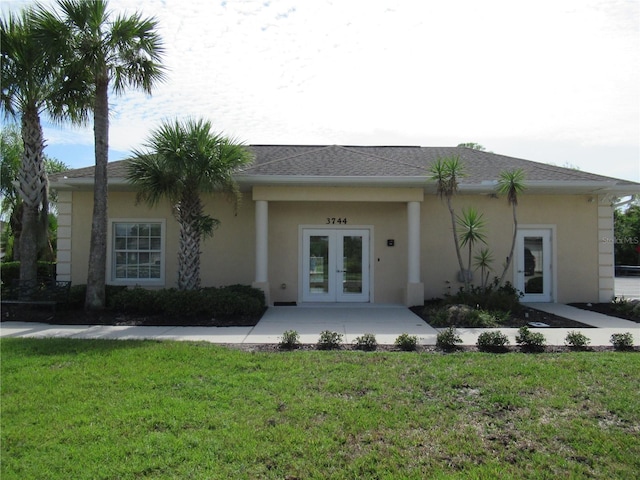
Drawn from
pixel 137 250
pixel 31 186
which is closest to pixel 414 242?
pixel 137 250

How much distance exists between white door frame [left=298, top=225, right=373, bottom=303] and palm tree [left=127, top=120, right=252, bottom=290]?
2.98m

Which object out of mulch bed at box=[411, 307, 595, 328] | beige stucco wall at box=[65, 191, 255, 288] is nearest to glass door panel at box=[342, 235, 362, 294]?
mulch bed at box=[411, 307, 595, 328]

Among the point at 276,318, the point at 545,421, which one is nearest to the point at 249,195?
the point at 276,318

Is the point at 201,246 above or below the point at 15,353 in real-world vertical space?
above

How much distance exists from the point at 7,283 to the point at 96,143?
10.5 meters

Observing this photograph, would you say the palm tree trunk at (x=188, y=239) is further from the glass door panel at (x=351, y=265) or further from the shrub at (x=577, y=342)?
the shrub at (x=577, y=342)

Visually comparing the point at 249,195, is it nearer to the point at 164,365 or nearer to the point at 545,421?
the point at 164,365

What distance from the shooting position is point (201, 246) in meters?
13.6

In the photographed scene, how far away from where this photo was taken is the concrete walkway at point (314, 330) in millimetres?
8438

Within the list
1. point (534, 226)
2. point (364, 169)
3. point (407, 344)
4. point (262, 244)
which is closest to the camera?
point (407, 344)

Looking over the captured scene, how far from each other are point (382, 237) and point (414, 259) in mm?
1448

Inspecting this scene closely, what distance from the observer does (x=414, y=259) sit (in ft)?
42.0

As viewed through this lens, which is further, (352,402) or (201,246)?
(201,246)

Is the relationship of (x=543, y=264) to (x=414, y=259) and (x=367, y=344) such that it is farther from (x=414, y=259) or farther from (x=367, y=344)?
(x=367, y=344)
